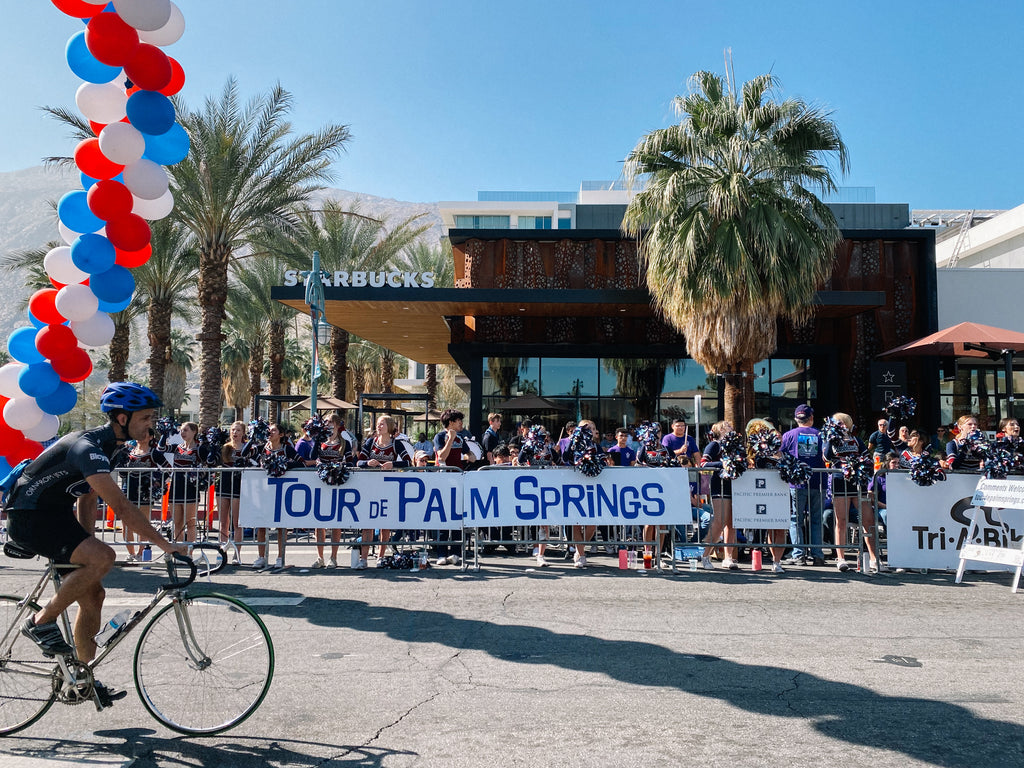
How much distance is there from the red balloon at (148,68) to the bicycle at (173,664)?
5967mm

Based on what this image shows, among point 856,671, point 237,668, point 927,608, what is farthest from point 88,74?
point 927,608

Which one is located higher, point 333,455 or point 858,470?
point 333,455

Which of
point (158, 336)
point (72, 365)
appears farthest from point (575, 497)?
point (158, 336)

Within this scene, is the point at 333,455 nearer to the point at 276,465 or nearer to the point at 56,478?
the point at 276,465

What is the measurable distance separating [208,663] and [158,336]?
78.6 ft

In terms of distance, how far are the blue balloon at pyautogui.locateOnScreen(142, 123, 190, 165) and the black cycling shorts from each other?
5610 millimetres

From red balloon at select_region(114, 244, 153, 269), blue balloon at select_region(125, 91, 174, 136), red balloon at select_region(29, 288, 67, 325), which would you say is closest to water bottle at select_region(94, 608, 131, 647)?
red balloon at select_region(29, 288, 67, 325)

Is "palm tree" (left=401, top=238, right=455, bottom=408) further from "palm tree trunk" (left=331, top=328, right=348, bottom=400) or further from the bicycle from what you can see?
the bicycle

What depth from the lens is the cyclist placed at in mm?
4238

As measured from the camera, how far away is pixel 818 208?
52.0ft

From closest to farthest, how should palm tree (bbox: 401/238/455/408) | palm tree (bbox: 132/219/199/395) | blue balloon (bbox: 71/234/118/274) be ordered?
1. blue balloon (bbox: 71/234/118/274)
2. palm tree (bbox: 132/219/199/395)
3. palm tree (bbox: 401/238/455/408)

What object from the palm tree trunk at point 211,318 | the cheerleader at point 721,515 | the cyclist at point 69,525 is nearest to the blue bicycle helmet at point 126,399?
the cyclist at point 69,525

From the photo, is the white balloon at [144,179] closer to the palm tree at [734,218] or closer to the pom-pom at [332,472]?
the pom-pom at [332,472]

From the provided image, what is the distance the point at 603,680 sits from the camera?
5.41m
